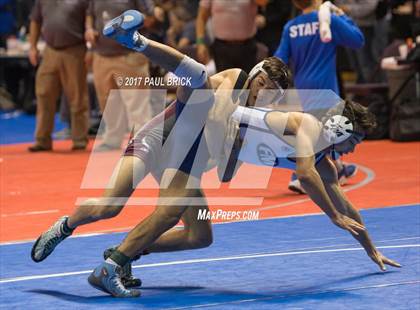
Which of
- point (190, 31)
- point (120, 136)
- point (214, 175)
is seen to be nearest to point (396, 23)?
point (190, 31)

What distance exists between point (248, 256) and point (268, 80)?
53.1 inches

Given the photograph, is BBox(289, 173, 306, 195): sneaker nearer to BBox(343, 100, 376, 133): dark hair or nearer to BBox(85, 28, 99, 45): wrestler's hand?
BBox(343, 100, 376, 133): dark hair

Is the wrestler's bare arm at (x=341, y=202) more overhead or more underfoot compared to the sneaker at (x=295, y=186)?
more overhead

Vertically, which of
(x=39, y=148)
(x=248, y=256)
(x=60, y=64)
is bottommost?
(x=39, y=148)

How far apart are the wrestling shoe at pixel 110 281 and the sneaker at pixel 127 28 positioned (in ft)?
4.09

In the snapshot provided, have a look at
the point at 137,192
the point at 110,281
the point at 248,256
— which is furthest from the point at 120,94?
the point at 110,281

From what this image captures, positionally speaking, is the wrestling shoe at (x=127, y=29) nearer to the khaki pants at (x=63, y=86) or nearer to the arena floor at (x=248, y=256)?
the arena floor at (x=248, y=256)

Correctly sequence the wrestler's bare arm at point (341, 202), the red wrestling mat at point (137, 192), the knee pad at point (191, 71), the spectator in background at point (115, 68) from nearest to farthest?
the knee pad at point (191, 71) → the wrestler's bare arm at point (341, 202) → the red wrestling mat at point (137, 192) → the spectator in background at point (115, 68)

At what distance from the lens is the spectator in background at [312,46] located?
31.9 ft

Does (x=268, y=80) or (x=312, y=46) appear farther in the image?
(x=312, y=46)

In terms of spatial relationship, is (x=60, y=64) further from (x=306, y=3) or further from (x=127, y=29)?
(x=127, y=29)

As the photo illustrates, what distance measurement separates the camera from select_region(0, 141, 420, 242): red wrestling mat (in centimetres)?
888

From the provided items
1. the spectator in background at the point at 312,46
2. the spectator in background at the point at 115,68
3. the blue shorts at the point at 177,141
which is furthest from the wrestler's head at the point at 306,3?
the blue shorts at the point at 177,141

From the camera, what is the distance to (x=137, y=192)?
→ 403 inches
